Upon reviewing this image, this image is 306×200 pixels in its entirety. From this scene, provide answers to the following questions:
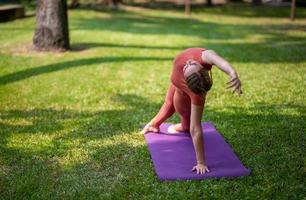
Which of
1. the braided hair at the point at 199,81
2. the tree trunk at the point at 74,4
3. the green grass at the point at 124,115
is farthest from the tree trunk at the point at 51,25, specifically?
the tree trunk at the point at 74,4

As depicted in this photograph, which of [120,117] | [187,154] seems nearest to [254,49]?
[120,117]

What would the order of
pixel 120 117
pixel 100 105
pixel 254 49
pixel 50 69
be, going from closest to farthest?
pixel 120 117
pixel 100 105
pixel 50 69
pixel 254 49

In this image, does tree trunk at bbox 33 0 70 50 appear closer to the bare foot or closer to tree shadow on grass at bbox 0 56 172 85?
tree shadow on grass at bbox 0 56 172 85

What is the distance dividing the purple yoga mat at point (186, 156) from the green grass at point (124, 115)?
0.11m

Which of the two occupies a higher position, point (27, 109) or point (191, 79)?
point (191, 79)

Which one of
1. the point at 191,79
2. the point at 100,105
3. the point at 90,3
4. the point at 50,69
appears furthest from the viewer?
the point at 90,3

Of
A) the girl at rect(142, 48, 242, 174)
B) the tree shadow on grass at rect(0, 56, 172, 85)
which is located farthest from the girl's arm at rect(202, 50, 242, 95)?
the tree shadow on grass at rect(0, 56, 172, 85)

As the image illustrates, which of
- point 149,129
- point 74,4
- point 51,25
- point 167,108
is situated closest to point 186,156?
point 167,108

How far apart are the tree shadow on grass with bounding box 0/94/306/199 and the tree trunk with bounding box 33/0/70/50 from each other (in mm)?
4683

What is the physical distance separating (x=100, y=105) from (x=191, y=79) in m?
3.13

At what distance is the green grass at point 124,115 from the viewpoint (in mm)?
4801

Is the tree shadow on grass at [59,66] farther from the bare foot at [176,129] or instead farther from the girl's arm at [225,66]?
the girl's arm at [225,66]

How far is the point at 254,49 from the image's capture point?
13.0 metres

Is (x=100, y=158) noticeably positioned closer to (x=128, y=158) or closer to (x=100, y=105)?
(x=128, y=158)
